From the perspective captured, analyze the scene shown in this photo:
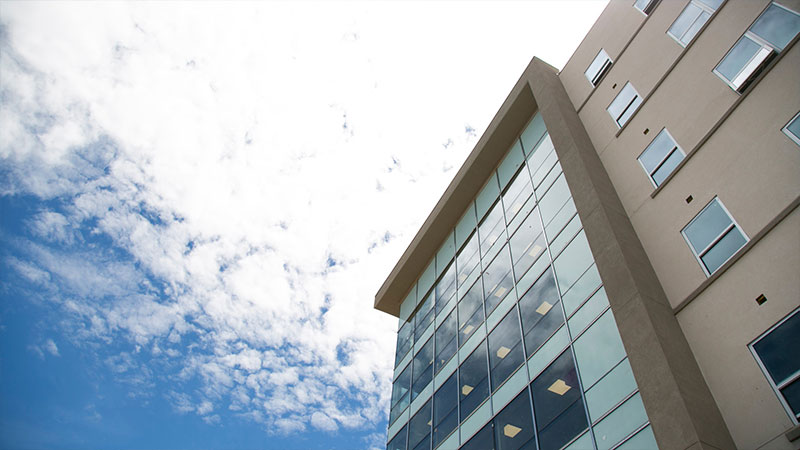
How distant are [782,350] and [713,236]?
10.0 ft

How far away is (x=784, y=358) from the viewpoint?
799 cm

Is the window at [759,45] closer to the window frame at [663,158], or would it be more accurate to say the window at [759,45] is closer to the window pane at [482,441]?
the window frame at [663,158]

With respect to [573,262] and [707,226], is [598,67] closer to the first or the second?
[573,262]

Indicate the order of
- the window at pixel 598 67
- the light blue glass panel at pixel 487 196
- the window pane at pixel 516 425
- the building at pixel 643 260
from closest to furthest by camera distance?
the building at pixel 643 260 < the window pane at pixel 516 425 < the window at pixel 598 67 < the light blue glass panel at pixel 487 196

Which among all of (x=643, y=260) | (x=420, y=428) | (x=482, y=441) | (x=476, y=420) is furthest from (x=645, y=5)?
(x=420, y=428)

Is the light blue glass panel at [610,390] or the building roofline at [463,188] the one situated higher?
the building roofline at [463,188]

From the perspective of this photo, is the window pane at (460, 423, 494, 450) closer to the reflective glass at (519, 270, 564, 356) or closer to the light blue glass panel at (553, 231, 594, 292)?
the reflective glass at (519, 270, 564, 356)

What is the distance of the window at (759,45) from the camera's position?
10.5 meters

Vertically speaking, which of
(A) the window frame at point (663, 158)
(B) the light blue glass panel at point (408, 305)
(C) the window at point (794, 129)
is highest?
(B) the light blue glass panel at point (408, 305)

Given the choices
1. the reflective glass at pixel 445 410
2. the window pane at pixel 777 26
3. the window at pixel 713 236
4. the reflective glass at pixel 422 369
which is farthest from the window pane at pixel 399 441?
the window pane at pixel 777 26

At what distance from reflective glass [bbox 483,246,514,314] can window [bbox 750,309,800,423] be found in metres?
7.99

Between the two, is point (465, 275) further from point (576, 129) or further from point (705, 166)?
point (705, 166)

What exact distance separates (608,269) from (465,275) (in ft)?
30.5

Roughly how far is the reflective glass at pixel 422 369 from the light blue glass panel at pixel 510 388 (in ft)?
18.0
